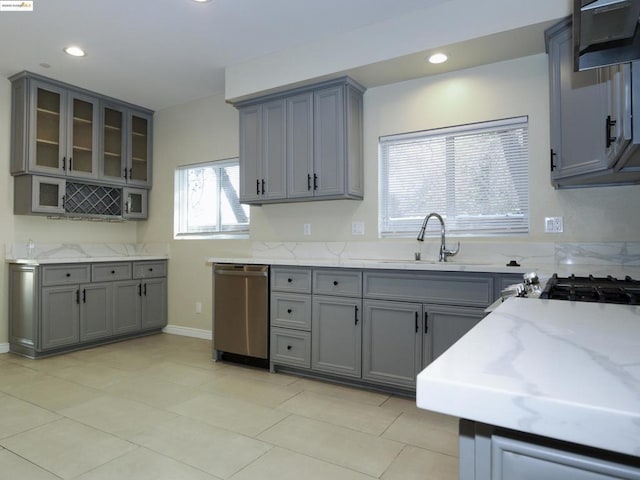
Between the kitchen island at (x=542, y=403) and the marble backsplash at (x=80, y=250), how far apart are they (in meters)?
4.42

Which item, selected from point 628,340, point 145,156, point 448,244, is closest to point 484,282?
point 448,244

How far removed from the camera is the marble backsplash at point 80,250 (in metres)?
4.23

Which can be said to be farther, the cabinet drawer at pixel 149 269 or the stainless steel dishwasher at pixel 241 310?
the cabinet drawer at pixel 149 269

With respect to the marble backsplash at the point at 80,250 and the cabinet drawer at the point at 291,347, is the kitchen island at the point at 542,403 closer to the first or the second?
the cabinet drawer at the point at 291,347

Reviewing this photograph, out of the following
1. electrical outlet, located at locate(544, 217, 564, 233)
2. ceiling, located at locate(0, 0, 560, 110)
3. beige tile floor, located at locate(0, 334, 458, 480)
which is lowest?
beige tile floor, located at locate(0, 334, 458, 480)

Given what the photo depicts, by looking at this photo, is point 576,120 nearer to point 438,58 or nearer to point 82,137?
point 438,58

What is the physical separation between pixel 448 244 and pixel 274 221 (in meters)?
1.74

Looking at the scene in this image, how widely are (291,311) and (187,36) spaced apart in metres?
2.36

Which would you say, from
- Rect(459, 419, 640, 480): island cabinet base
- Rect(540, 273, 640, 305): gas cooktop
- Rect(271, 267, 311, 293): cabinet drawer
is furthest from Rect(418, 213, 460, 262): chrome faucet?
Rect(459, 419, 640, 480): island cabinet base

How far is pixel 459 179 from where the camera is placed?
11.0ft

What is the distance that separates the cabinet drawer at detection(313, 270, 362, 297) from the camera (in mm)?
3098

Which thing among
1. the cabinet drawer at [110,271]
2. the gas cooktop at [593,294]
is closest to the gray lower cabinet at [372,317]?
the gas cooktop at [593,294]

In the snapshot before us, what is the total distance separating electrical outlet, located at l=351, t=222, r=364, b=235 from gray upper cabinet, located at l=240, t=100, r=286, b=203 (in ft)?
2.21

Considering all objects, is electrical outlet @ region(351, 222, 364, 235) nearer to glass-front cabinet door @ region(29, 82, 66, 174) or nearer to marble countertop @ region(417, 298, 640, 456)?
marble countertop @ region(417, 298, 640, 456)
